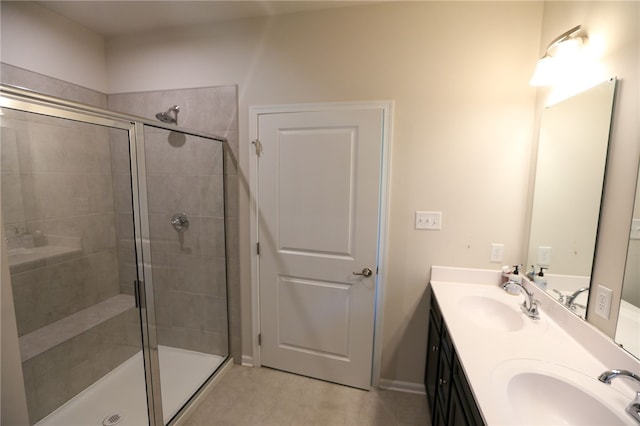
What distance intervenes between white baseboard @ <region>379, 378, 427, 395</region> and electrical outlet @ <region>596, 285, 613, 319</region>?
51.2 inches

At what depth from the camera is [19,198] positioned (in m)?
1.71

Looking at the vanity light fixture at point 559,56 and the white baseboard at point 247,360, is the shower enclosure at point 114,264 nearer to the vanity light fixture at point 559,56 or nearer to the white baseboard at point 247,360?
the white baseboard at point 247,360

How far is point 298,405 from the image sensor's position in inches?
72.6

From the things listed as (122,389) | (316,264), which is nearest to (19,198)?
(122,389)

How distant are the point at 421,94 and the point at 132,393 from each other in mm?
2856

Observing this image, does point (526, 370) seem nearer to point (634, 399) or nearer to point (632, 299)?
point (634, 399)

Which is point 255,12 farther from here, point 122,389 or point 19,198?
point 122,389

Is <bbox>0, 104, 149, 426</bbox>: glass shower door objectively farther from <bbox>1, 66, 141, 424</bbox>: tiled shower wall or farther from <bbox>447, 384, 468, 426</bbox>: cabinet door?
<bbox>447, 384, 468, 426</bbox>: cabinet door

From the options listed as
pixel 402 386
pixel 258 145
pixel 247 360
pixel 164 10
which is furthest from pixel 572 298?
pixel 164 10

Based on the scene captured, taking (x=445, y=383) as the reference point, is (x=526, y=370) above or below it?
above

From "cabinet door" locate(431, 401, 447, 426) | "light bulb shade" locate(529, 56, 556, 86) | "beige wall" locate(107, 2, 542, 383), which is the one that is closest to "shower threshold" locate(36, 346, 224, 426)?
"beige wall" locate(107, 2, 542, 383)

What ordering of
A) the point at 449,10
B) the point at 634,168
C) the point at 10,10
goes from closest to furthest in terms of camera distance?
the point at 634,168
the point at 449,10
the point at 10,10

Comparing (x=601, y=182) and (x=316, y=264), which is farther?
(x=316, y=264)

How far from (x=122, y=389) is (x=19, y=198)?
4.83 feet
